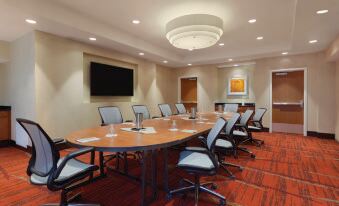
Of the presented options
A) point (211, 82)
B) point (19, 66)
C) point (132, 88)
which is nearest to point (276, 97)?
point (211, 82)

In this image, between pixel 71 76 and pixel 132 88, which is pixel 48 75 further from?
pixel 132 88

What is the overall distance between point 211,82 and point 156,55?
2830 mm

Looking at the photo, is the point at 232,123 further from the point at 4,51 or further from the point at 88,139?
the point at 4,51

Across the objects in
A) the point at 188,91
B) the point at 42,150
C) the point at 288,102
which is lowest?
the point at 42,150

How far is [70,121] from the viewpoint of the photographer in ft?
14.6

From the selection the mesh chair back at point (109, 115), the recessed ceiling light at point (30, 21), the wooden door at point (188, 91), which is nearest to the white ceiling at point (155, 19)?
the recessed ceiling light at point (30, 21)

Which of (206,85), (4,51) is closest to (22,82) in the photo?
(4,51)

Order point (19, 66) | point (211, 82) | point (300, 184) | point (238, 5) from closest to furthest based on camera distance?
point (300, 184) < point (238, 5) < point (19, 66) < point (211, 82)

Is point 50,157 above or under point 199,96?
under

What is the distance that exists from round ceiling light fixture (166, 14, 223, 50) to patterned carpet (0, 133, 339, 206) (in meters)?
2.33

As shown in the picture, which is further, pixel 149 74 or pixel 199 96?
pixel 199 96

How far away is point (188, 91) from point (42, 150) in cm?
742

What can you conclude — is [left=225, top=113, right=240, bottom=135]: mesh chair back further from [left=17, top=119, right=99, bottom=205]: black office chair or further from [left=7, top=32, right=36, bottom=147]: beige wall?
[left=7, top=32, right=36, bottom=147]: beige wall

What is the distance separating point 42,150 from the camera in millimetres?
1665
